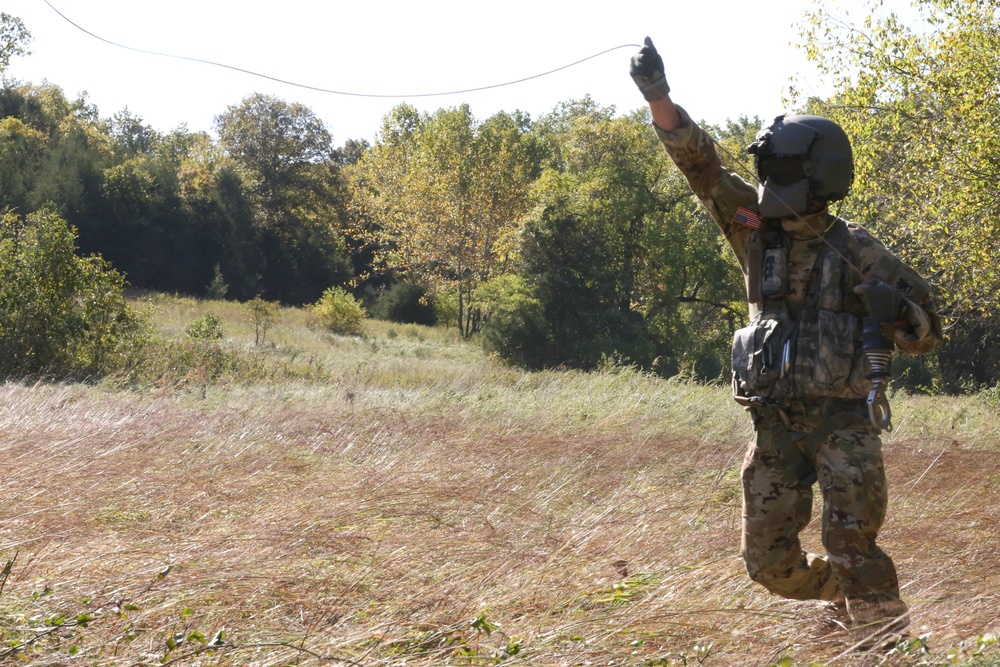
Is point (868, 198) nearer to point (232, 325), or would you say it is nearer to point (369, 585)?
point (369, 585)

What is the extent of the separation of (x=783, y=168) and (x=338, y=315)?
28963 mm

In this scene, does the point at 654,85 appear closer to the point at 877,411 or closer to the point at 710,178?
the point at 710,178

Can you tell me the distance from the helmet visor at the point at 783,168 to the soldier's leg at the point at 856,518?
0.97 metres

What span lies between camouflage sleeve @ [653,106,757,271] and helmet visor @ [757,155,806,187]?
16 centimetres

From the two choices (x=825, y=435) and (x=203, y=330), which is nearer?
(x=825, y=435)

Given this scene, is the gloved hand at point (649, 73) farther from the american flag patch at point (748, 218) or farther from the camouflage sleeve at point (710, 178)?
the american flag patch at point (748, 218)

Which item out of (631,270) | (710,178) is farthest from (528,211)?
(710,178)

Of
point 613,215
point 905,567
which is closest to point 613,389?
point 905,567

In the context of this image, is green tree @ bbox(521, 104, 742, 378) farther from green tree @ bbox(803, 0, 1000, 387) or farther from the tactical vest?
the tactical vest

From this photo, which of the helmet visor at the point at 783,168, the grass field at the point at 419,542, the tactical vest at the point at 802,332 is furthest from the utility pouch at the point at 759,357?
the grass field at the point at 419,542

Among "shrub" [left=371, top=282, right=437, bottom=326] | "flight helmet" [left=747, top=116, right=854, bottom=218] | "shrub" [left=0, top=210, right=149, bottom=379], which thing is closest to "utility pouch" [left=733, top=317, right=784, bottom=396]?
"flight helmet" [left=747, top=116, right=854, bottom=218]

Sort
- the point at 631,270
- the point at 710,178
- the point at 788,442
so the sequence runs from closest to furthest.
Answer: the point at 788,442 → the point at 710,178 → the point at 631,270

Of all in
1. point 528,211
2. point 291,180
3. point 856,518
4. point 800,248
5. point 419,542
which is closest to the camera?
point 856,518

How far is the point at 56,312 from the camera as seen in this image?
13633 mm
